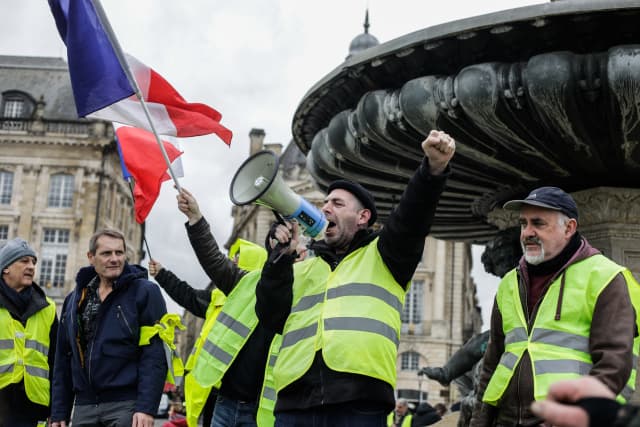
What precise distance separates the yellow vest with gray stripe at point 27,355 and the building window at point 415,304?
41.4 meters

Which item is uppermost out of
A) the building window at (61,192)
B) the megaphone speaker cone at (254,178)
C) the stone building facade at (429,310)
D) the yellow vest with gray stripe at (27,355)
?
the building window at (61,192)

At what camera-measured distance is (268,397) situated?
407 centimetres

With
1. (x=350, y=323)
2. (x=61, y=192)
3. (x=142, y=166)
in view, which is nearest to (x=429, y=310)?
(x=61, y=192)

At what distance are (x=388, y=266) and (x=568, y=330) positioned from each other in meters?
0.76

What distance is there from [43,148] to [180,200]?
4460 cm

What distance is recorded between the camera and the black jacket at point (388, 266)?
321 centimetres

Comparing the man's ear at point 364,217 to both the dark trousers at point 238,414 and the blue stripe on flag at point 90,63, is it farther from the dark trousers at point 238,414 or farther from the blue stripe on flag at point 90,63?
the blue stripe on flag at point 90,63

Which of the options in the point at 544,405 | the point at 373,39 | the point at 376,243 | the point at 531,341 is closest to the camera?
the point at 544,405

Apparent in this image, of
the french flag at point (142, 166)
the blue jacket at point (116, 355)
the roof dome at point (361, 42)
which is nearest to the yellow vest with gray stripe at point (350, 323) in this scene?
the blue jacket at point (116, 355)

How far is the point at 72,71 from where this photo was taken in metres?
4.99

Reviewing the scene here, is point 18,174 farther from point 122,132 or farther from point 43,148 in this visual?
point 122,132

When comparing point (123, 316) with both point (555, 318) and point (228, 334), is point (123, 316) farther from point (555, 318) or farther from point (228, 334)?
point (555, 318)

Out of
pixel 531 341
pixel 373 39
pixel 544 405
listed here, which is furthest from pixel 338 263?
pixel 373 39

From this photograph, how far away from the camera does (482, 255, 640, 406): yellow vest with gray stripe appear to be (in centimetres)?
299
